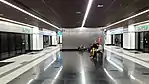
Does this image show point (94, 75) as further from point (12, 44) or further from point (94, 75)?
point (12, 44)

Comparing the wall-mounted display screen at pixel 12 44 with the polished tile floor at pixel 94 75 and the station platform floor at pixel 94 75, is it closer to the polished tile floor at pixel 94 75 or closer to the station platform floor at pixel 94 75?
the polished tile floor at pixel 94 75

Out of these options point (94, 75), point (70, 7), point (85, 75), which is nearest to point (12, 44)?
point (70, 7)

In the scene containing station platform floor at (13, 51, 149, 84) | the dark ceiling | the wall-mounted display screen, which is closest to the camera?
station platform floor at (13, 51, 149, 84)


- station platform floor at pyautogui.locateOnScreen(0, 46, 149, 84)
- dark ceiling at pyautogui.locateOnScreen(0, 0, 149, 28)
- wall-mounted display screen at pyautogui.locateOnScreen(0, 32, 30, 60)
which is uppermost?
dark ceiling at pyautogui.locateOnScreen(0, 0, 149, 28)

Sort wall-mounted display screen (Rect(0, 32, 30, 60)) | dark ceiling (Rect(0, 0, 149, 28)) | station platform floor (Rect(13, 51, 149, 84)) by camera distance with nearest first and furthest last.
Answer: station platform floor (Rect(13, 51, 149, 84)), dark ceiling (Rect(0, 0, 149, 28)), wall-mounted display screen (Rect(0, 32, 30, 60))

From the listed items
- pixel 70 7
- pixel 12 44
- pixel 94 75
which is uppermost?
pixel 70 7

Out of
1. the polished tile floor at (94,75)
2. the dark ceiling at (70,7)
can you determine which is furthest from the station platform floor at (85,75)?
the dark ceiling at (70,7)

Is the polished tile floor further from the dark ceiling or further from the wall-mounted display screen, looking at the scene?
the wall-mounted display screen

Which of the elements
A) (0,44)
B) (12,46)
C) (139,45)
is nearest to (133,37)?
(139,45)

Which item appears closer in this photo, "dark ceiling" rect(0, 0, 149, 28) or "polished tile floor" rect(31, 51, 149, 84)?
"polished tile floor" rect(31, 51, 149, 84)

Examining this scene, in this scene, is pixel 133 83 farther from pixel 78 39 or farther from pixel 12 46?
pixel 78 39

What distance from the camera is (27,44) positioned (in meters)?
23.9

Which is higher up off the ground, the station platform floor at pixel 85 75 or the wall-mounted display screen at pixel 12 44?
the wall-mounted display screen at pixel 12 44

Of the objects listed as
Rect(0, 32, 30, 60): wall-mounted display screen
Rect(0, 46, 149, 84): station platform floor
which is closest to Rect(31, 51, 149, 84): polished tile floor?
Rect(0, 46, 149, 84): station platform floor
